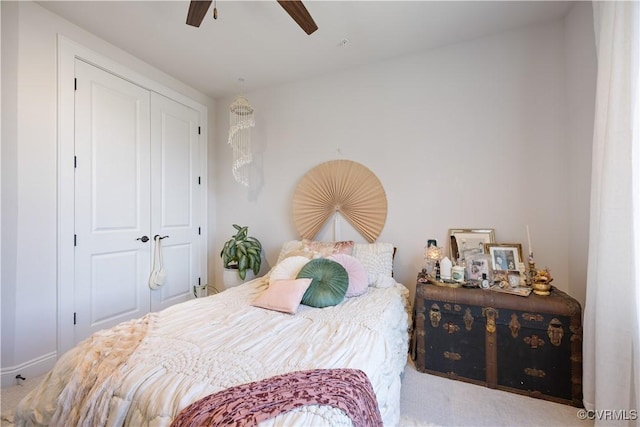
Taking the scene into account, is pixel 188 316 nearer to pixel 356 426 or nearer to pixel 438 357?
Answer: pixel 356 426

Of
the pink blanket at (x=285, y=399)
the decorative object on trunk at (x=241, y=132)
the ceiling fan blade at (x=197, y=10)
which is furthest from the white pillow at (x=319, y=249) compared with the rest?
the ceiling fan blade at (x=197, y=10)

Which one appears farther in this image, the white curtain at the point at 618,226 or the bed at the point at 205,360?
the white curtain at the point at 618,226

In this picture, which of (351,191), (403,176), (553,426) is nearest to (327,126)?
(351,191)

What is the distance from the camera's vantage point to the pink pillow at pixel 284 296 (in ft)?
5.59

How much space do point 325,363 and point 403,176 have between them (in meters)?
1.95

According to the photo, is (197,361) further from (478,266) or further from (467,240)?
(467,240)

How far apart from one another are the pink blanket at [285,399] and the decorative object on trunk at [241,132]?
7.67ft

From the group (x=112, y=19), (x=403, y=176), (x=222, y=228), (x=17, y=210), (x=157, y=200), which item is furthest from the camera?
(x=222, y=228)

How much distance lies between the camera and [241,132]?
3.12 m

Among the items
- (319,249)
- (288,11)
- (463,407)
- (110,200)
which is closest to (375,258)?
(319,249)

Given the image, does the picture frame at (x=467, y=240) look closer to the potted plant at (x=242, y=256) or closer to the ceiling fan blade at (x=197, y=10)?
the potted plant at (x=242, y=256)

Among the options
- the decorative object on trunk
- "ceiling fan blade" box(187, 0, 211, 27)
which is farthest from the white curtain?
the decorative object on trunk

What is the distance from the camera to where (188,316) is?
1.58 meters

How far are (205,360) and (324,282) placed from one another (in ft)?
3.14
